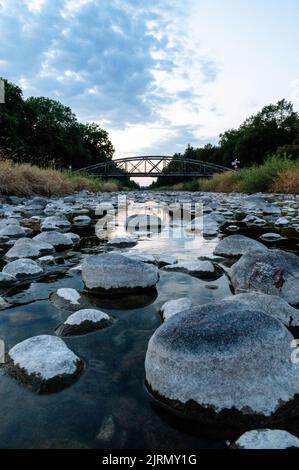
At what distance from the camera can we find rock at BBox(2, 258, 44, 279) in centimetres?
285

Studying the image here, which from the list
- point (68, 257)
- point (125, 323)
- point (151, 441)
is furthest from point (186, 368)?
point (68, 257)

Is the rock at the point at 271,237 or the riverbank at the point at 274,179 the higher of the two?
the riverbank at the point at 274,179

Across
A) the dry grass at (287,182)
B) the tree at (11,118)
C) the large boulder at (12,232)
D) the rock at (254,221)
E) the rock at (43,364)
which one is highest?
the tree at (11,118)

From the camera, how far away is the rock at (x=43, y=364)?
1417mm

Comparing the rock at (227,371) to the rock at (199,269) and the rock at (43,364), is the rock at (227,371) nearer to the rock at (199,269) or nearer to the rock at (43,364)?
the rock at (43,364)

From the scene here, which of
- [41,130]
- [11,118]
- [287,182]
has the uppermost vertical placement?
[41,130]

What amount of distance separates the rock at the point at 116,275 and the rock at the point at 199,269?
0.45m

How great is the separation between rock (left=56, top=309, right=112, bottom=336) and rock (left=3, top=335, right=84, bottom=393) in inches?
9.6

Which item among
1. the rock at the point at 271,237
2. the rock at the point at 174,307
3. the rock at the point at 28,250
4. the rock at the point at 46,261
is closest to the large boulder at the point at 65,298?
the rock at the point at 174,307

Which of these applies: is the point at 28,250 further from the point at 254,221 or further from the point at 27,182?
the point at 27,182

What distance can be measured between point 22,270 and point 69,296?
738 millimetres

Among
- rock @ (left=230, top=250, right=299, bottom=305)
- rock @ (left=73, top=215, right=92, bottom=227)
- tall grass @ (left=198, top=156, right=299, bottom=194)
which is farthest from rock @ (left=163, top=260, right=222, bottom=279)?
tall grass @ (left=198, top=156, right=299, bottom=194)

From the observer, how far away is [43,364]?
1.46 m

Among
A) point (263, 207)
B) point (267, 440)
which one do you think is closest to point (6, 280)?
point (267, 440)
